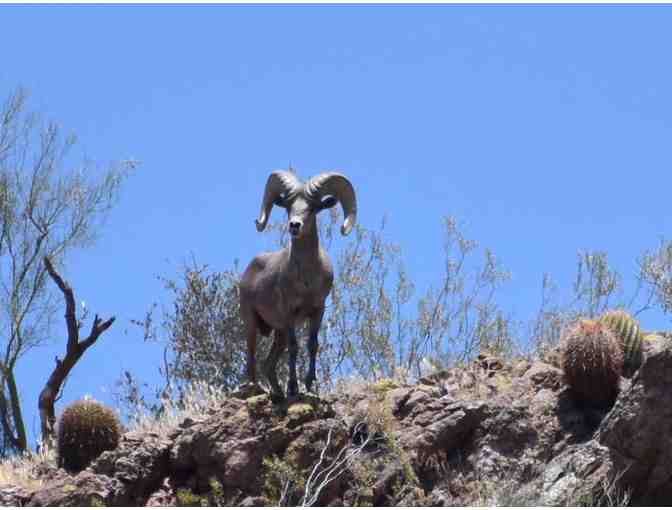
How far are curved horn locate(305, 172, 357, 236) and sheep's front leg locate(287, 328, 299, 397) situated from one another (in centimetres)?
126

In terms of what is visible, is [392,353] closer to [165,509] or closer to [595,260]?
[595,260]

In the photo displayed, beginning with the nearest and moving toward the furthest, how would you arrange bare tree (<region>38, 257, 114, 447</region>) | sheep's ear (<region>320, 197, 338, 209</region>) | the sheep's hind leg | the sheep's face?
the sheep's face
the sheep's hind leg
sheep's ear (<region>320, 197, 338, 209</region>)
bare tree (<region>38, 257, 114, 447</region>)

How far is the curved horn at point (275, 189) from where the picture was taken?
1817cm

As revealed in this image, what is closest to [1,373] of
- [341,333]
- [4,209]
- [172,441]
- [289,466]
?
[4,209]

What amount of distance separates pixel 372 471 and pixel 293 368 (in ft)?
4.79

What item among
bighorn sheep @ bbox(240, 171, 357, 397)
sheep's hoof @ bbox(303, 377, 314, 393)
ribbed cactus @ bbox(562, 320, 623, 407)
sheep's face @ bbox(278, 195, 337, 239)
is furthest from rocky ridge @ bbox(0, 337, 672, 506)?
sheep's face @ bbox(278, 195, 337, 239)

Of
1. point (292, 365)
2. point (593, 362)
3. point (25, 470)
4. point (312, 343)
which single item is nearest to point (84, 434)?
point (25, 470)

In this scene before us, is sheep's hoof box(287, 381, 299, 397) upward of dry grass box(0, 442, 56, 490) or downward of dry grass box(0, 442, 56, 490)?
upward

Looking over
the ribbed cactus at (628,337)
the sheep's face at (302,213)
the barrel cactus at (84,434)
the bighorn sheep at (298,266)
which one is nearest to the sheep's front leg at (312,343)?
the bighorn sheep at (298,266)

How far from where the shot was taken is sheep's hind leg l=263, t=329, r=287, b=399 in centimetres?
1800

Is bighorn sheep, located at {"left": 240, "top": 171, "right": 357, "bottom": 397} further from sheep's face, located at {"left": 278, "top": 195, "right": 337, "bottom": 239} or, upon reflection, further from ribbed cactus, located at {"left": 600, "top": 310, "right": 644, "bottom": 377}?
ribbed cactus, located at {"left": 600, "top": 310, "right": 644, "bottom": 377}

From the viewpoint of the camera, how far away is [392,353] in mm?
25219

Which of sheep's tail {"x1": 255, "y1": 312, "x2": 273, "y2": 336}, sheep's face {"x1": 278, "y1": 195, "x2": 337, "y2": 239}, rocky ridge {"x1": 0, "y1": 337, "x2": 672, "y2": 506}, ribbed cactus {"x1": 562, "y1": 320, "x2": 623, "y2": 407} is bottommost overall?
rocky ridge {"x1": 0, "y1": 337, "x2": 672, "y2": 506}

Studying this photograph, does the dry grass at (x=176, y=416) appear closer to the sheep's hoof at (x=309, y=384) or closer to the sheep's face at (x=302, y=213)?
the sheep's hoof at (x=309, y=384)
